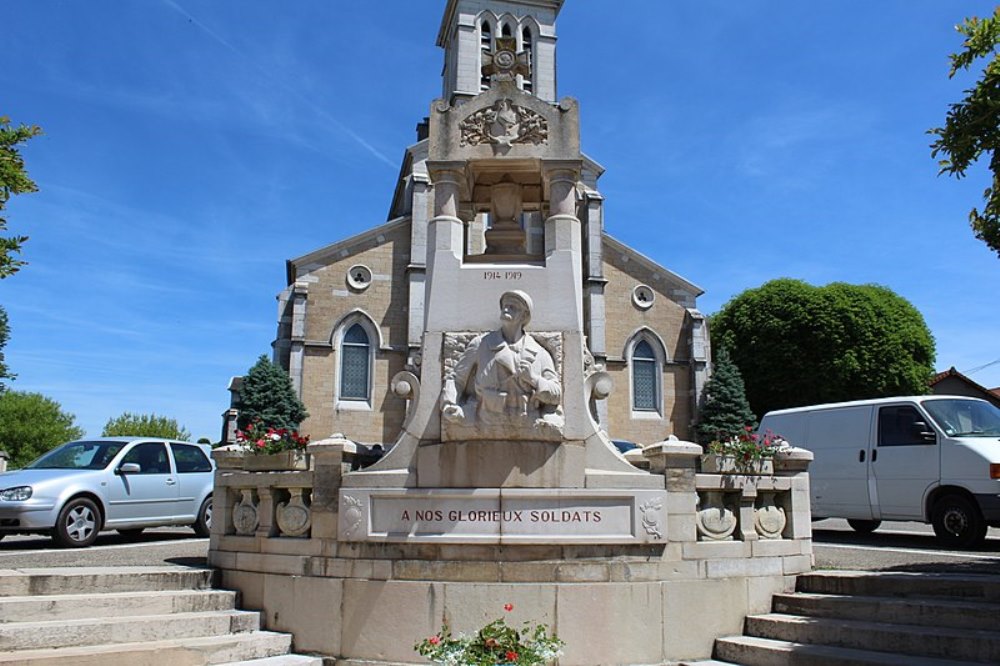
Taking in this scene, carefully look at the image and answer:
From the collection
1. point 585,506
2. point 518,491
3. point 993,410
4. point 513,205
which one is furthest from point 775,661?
point 993,410

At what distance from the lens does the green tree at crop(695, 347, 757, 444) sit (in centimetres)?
3212

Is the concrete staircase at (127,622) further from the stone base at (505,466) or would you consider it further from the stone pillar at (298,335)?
the stone pillar at (298,335)

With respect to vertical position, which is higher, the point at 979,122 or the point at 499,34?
the point at 499,34

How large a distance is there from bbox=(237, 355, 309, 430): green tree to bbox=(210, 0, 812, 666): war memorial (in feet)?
73.8

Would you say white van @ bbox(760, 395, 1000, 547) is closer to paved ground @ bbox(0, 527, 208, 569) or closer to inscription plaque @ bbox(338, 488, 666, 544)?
inscription plaque @ bbox(338, 488, 666, 544)

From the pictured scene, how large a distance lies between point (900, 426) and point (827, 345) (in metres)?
26.5

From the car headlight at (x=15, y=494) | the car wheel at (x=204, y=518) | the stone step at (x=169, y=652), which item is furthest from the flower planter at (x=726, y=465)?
the car headlight at (x=15, y=494)

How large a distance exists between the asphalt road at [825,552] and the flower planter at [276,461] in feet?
4.89

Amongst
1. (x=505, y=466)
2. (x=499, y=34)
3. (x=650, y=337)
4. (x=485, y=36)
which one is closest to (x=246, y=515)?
(x=505, y=466)

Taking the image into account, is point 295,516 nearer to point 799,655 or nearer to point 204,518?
point 799,655

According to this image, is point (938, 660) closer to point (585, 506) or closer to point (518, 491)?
point (585, 506)

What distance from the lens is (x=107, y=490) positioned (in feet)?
39.2

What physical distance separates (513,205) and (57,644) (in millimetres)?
5750

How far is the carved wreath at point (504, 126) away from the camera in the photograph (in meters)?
7.93
